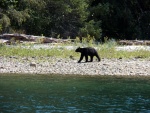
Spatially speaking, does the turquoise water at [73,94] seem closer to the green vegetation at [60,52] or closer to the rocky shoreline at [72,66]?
the rocky shoreline at [72,66]

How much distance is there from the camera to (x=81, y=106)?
12.8 meters

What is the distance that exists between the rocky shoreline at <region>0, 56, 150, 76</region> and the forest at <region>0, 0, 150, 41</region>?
8366 mm

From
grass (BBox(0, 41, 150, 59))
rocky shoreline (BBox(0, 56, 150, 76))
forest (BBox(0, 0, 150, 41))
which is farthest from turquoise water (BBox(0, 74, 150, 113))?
forest (BBox(0, 0, 150, 41))

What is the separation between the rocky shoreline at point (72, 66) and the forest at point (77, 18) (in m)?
8.37

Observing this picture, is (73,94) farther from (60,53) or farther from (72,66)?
(60,53)

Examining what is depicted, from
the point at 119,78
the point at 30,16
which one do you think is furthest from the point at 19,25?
the point at 119,78

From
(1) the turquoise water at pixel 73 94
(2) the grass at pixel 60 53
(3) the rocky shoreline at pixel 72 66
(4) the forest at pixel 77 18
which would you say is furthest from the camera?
(4) the forest at pixel 77 18

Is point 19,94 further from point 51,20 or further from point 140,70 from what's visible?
point 51,20

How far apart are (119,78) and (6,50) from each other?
26.3ft

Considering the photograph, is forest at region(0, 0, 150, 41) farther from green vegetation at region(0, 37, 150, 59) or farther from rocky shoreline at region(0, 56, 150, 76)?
rocky shoreline at region(0, 56, 150, 76)

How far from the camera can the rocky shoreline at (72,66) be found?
794 inches

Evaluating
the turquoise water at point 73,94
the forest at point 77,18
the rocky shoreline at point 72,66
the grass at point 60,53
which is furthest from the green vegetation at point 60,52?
the forest at point 77,18

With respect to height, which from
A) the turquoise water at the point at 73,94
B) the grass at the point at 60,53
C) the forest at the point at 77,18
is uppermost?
the forest at the point at 77,18

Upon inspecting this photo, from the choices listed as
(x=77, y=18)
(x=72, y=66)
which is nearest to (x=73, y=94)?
(x=72, y=66)
